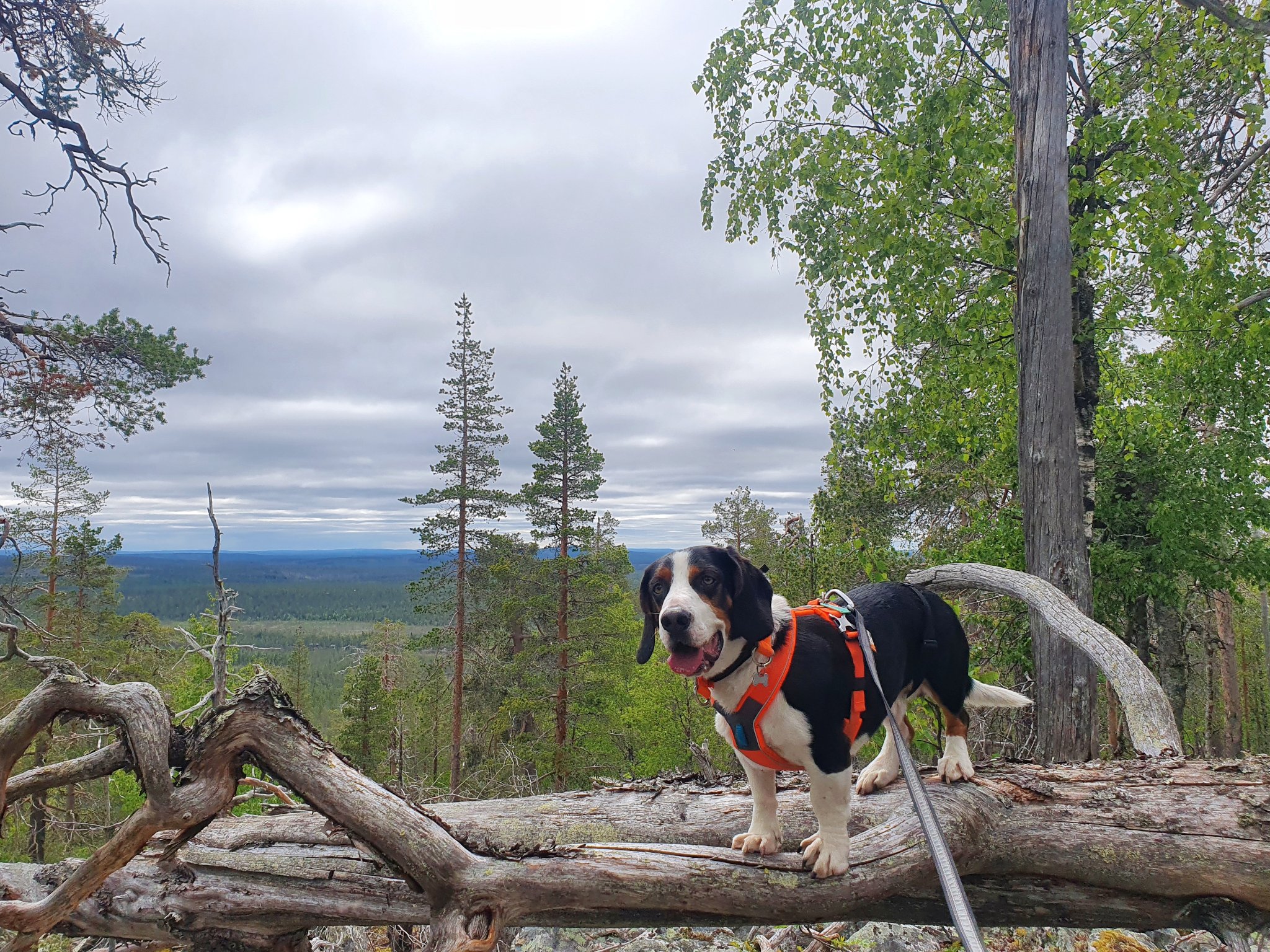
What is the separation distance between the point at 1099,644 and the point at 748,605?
342 centimetres

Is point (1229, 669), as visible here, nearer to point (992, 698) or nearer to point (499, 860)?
point (992, 698)

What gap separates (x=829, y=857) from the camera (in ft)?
8.49

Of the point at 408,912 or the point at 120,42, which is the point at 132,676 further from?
the point at 408,912

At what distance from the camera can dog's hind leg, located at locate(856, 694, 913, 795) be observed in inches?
137

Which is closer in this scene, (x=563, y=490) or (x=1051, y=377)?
(x=1051, y=377)

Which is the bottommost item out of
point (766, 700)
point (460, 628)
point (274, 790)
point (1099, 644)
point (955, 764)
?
point (460, 628)

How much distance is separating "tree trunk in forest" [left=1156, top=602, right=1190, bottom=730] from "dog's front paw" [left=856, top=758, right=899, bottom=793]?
10.7 meters

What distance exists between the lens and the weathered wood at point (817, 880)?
2633mm

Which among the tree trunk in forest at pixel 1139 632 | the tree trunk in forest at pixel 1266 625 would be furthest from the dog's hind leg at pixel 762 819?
the tree trunk in forest at pixel 1266 625

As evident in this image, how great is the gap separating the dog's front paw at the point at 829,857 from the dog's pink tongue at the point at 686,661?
0.96 meters

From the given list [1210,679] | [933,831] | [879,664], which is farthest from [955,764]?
[1210,679]

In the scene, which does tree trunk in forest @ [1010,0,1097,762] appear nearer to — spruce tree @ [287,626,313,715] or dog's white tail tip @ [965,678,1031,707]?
dog's white tail tip @ [965,678,1031,707]

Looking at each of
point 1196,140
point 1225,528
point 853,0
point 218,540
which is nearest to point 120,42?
point 218,540

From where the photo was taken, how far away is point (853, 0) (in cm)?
Answer: 660
